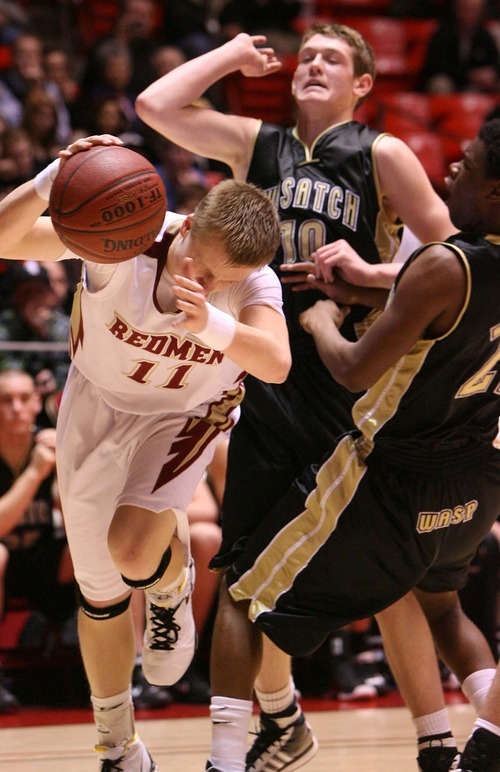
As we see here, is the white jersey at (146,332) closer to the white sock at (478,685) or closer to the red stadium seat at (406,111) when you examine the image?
the white sock at (478,685)

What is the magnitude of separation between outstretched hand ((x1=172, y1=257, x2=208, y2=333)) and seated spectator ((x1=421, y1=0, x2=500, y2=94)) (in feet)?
31.1

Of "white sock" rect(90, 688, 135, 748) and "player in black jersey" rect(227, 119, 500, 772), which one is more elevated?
"player in black jersey" rect(227, 119, 500, 772)

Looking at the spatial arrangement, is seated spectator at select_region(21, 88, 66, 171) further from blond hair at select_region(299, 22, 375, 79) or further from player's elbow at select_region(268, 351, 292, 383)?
player's elbow at select_region(268, 351, 292, 383)

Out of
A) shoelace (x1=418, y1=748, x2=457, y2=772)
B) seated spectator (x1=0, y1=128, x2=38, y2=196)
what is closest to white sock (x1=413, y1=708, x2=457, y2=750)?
shoelace (x1=418, y1=748, x2=457, y2=772)

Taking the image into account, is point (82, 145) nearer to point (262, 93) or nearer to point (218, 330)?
point (218, 330)

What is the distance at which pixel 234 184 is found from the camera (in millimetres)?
3492

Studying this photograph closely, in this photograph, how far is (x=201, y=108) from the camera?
4297 millimetres

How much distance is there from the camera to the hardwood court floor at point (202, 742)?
4512 millimetres

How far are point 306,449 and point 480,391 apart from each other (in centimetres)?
71

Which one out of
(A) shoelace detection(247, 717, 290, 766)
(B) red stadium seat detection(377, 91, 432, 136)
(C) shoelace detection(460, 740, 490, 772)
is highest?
(C) shoelace detection(460, 740, 490, 772)

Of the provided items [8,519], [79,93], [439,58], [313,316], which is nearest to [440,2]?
[439,58]

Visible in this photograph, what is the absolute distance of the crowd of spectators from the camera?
22.8 ft

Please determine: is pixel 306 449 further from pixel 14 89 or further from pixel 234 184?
pixel 14 89

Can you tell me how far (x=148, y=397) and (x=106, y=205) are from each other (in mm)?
823
